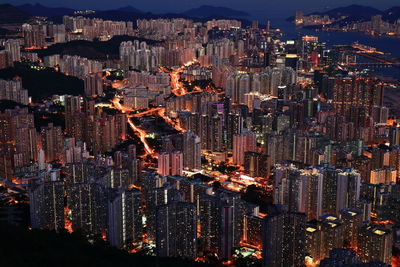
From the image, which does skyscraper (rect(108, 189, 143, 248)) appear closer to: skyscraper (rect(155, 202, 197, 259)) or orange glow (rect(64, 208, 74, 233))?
skyscraper (rect(155, 202, 197, 259))

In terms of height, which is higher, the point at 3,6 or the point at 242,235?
the point at 3,6

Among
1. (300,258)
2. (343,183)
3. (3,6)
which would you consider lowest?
(300,258)

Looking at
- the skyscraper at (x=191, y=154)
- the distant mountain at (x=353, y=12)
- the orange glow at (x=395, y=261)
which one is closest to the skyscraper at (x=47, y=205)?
the skyscraper at (x=191, y=154)

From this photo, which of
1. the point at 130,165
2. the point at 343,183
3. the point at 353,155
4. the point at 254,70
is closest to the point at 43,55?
the point at 254,70

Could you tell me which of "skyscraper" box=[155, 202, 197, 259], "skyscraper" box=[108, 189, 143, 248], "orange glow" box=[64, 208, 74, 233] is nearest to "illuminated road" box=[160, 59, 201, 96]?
"orange glow" box=[64, 208, 74, 233]

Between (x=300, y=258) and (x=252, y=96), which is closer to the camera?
(x=300, y=258)

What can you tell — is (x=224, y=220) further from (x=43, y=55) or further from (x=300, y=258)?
(x=43, y=55)

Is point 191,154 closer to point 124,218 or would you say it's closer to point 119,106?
point 124,218

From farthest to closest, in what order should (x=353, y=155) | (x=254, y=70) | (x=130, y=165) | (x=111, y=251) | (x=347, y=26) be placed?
(x=347, y=26)
(x=254, y=70)
(x=353, y=155)
(x=130, y=165)
(x=111, y=251)

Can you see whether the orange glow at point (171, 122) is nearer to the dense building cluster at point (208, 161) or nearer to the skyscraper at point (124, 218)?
the dense building cluster at point (208, 161)
